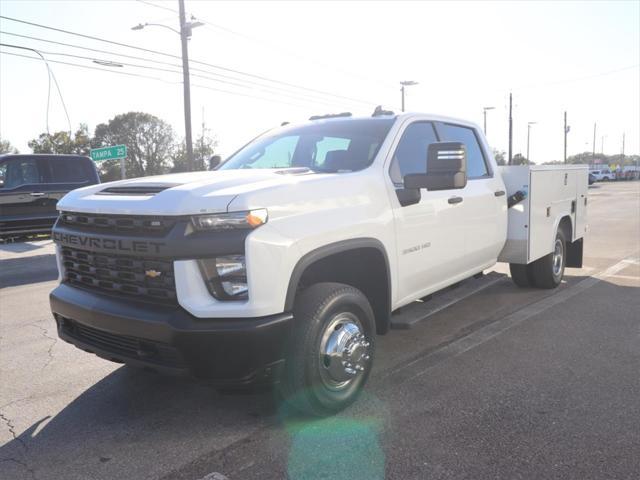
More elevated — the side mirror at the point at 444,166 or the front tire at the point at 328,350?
the side mirror at the point at 444,166

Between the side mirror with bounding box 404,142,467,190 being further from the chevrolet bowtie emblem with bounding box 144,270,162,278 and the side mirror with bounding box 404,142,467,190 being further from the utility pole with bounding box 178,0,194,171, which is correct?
the utility pole with bounding box 178,0,194,171

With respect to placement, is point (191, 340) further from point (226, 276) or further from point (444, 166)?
point (444, 166)

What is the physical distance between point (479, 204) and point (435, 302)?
0.95 metres

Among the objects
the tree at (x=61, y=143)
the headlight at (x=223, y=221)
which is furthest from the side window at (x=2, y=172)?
the tree at (x=61, y=143)

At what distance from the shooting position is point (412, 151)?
4.33 m

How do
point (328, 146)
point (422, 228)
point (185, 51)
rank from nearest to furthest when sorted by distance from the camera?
point (422, 228), point (328, 146), point (185, 51)

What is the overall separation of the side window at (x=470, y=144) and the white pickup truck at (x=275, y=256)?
0.32 m

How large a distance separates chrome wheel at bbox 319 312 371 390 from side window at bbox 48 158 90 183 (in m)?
10.7

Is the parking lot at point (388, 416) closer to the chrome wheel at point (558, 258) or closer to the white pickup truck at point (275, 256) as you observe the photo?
the white pickup truck at point (275, 256)

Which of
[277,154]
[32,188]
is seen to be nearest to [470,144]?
[277,154]

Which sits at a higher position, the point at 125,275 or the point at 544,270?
the point at 125,275

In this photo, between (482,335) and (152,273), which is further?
(482,335)

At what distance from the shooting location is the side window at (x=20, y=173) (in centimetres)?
1155

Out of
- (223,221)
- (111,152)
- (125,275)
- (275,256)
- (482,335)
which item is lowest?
(482,335)
